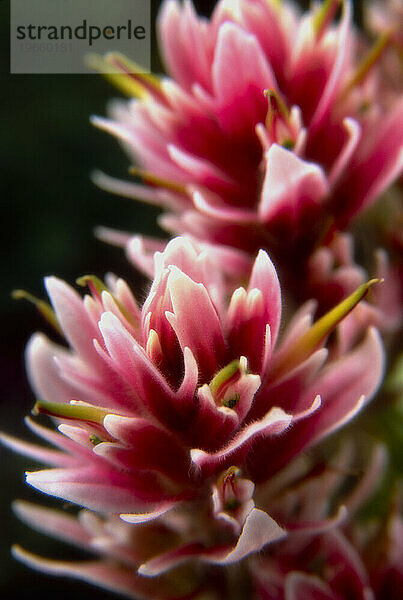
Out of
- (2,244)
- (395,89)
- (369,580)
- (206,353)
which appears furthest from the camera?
(2,244)

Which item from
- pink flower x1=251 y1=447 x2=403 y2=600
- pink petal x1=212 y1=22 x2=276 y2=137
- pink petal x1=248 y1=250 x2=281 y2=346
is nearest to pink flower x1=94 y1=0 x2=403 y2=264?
pink petal x1=212 y1=22 x2=276 y2=137

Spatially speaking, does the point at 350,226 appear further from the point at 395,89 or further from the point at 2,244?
the point at 2,244

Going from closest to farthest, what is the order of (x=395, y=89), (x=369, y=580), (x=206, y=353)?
(x=206, y=353) < (x=369, y=580) < (x=395, y=89)

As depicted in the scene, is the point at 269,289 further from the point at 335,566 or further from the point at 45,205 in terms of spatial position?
the point at 45,205

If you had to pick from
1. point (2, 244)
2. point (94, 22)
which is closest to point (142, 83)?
point (94, 22)

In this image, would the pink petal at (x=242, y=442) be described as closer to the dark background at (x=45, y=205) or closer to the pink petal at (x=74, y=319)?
the pink petal at (x=74, y=319)

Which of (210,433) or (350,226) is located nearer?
(210,433)

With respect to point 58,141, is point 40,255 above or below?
below
